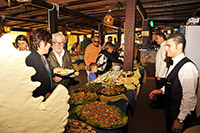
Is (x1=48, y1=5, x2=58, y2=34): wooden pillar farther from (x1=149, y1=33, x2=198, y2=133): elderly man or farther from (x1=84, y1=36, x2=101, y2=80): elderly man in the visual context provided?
(x1=149, y1=33, x2=198, y2=133): elderly man

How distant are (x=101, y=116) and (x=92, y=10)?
235 inches

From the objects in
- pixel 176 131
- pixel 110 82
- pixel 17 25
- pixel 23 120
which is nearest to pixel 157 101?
pixel 110 82

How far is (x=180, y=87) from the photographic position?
1.66 meters

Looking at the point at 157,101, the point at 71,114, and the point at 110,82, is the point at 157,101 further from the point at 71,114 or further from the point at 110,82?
the point at 71,114

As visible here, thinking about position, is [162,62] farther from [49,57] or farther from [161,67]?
[49,57]

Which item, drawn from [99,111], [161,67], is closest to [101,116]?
[99,111]

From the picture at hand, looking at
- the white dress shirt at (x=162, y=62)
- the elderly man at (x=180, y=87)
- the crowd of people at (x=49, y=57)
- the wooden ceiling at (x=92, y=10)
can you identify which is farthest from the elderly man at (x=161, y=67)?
the elderly man at (x=180, y=87)

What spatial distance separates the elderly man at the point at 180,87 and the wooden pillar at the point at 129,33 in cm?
186

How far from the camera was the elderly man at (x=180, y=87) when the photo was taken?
1.58 meters

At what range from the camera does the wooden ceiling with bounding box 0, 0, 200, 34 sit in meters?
4.88

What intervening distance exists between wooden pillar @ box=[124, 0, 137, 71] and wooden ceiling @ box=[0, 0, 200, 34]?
68.6 inches

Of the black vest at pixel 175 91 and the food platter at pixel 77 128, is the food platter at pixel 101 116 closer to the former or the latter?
the food platter at pixel 77 128

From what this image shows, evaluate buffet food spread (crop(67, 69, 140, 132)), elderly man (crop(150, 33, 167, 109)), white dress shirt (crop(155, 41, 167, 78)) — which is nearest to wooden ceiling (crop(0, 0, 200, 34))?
elderly man (crop(150, 33, 167, 109))

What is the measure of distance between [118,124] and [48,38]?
129cm
